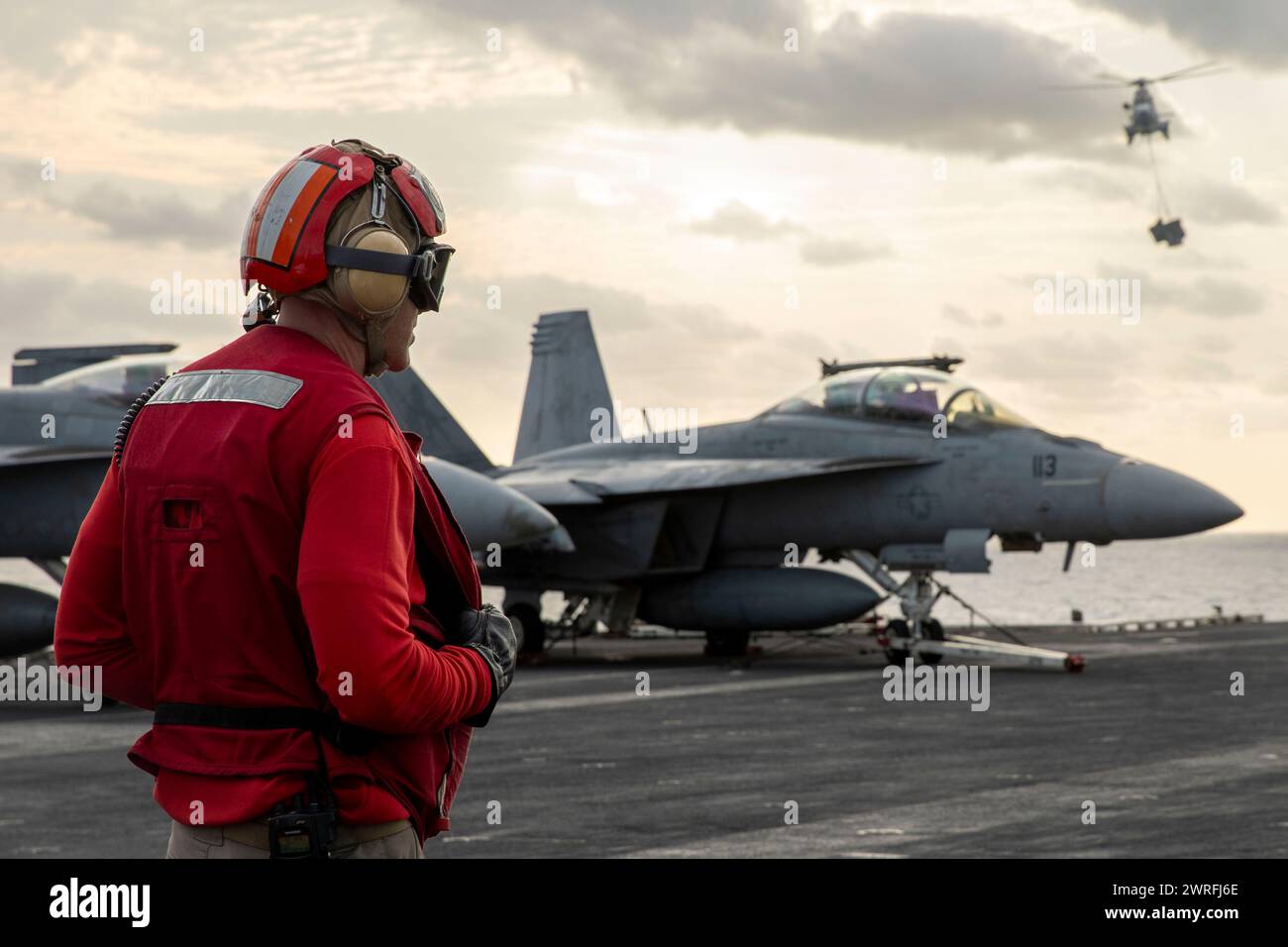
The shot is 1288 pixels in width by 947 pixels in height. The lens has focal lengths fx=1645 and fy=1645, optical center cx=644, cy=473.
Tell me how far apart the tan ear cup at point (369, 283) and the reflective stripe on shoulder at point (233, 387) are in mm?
226

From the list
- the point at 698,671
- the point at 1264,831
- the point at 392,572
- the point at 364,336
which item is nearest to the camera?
the point at 392,572

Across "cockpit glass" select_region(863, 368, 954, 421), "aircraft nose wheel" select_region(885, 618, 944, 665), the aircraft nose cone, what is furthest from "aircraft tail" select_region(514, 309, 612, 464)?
the aircraft nose cone

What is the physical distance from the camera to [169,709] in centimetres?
261

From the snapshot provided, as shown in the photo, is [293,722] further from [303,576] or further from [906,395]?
[906,395]

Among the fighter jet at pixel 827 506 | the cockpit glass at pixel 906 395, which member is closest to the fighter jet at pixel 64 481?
the fighter jet at pixel 827 506

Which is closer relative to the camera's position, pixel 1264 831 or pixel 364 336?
pixel 364 336

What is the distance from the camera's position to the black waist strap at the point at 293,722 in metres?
2.53

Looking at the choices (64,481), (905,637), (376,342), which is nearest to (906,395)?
(905,637)

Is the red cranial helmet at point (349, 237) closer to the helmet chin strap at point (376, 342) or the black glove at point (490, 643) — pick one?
the helmet chin strap at point (376, 342)

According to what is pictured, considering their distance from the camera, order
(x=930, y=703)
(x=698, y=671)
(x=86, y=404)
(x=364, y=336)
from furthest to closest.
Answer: (x=698, y=671)
(x=86, y=404)
(x=930, y=703)
(x=364, y=336)
